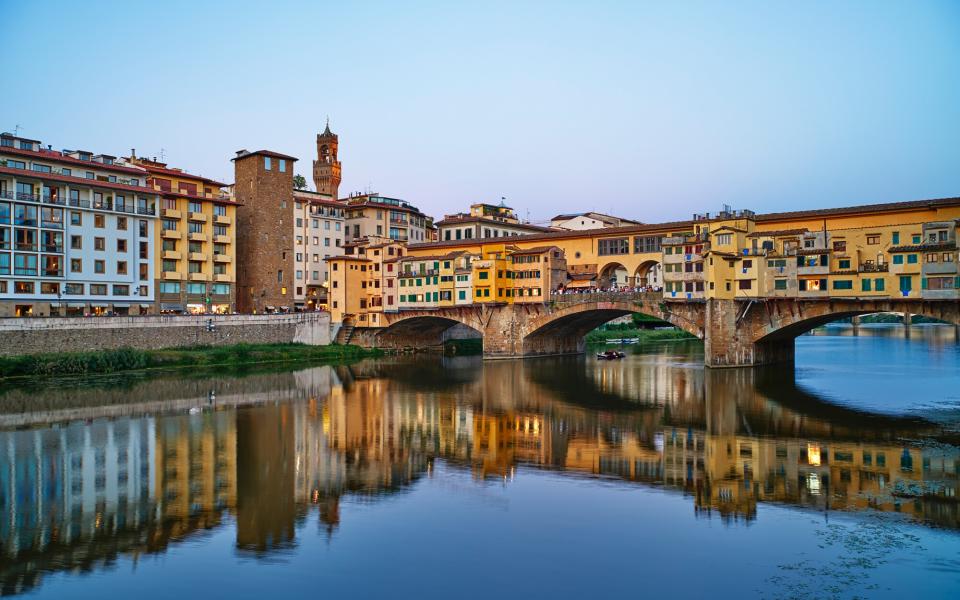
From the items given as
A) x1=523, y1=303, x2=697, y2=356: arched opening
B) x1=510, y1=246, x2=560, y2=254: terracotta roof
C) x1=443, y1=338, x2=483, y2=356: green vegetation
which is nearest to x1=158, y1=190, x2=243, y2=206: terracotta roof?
x1=443, y1=338, x2=483, y2=356: green vegetation

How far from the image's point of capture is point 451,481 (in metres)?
20.8

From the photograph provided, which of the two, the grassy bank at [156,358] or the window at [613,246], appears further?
the window at [613,246]

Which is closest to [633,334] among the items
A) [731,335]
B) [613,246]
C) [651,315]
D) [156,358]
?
[651,315]

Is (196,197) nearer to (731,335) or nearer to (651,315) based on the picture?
(651,315)

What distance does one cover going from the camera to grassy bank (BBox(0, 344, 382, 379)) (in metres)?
41.1

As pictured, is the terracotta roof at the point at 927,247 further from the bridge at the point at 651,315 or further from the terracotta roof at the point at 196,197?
the terracotta roof at the point at 196,197

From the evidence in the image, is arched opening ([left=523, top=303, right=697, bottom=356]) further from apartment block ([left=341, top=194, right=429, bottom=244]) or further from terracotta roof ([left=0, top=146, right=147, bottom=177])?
terracotta roof ([left=0, top=146, right=147, bottom=177])

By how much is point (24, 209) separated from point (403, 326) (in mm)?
30366

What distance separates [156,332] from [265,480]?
3301 centimetres

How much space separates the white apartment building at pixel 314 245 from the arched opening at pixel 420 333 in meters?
6.82

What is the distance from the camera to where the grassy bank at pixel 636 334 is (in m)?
78.1

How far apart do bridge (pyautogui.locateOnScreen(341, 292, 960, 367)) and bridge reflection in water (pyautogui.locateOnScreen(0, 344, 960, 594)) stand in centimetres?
549

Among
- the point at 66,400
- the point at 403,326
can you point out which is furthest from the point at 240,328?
the point at 66,400

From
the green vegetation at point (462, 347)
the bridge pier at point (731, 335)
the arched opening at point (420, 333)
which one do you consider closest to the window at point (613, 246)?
the bridge pier at point (731, 335)
